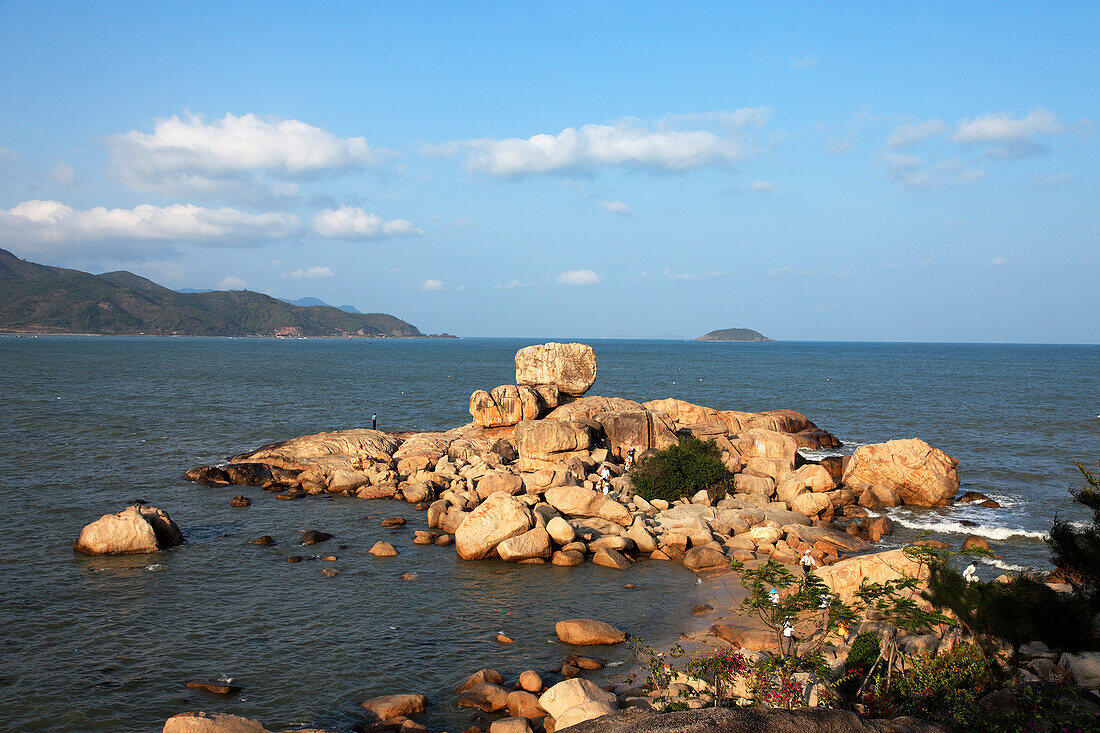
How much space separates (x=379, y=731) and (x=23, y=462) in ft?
A: 116

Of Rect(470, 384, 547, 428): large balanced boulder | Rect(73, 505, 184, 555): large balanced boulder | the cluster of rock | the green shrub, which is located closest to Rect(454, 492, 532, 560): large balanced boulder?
the cluster of rock

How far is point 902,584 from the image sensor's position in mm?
12508

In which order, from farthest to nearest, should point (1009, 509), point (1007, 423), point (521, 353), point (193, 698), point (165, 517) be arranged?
1. point (1007, 423)
2. point (521, 353)
3. point (1009, 509)
4. point (165, 517)
5. point (193, 698)

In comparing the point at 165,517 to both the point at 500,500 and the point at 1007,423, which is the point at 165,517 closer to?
the point at 500,500

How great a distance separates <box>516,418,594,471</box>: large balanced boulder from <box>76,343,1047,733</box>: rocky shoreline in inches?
2.9

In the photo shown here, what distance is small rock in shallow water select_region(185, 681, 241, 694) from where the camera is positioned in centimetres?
1470

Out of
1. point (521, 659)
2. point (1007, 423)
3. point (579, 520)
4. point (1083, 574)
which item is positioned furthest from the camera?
point (1007, 423)

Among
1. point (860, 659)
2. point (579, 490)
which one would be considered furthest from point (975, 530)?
point (860, 659)

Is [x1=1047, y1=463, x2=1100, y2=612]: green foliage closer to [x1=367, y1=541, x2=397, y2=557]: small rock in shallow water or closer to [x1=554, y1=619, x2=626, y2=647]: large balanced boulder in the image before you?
[x1=554, y1=619, x2=626, y2=647]: large balanced boulder

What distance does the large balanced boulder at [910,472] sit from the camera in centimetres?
3231

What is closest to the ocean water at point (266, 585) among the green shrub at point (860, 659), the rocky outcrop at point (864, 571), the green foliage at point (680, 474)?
the rocky outcrop at point (864, 571)

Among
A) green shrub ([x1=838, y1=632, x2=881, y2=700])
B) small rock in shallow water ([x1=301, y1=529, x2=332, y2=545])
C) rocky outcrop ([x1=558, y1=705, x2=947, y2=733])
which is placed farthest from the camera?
small rock in shallow water ([x1=301, y1=529, x2=332, y2=545])

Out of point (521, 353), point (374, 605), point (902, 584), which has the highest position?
point (521, 353)

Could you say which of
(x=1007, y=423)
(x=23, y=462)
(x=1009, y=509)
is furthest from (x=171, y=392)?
(x=1007, y=423)
